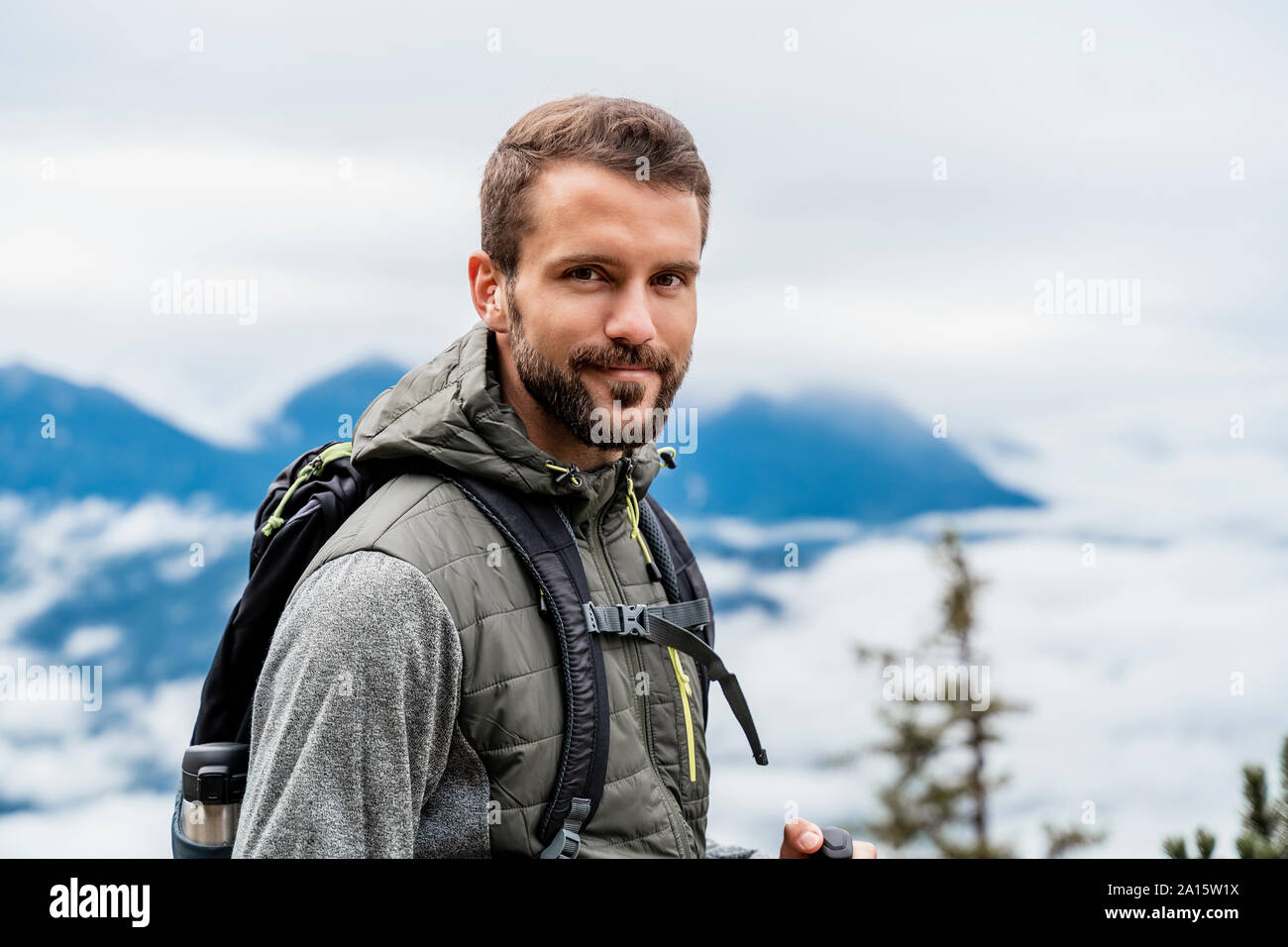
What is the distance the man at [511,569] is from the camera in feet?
9.15

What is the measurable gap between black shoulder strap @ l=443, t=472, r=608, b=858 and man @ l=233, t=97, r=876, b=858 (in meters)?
0.04

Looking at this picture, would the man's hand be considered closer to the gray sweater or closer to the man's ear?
the gray sweater

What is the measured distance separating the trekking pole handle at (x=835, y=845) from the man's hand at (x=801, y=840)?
0.02 meters

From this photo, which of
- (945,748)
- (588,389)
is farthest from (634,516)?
(945,748)

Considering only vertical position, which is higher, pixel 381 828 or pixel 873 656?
pixel 873 656

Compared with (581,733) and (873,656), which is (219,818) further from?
(873,656)

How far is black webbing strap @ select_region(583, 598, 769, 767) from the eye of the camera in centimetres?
323

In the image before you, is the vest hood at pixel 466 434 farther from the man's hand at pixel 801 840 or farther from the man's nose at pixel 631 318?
the man's hand at pixel 801 840

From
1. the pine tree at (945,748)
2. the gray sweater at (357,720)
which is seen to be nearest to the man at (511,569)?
the gray sweater at (357,720)
